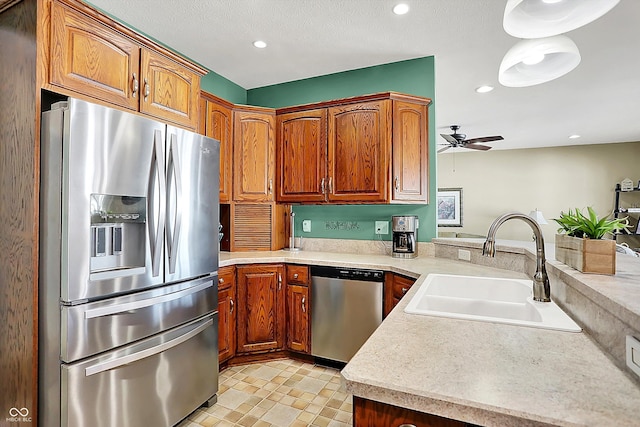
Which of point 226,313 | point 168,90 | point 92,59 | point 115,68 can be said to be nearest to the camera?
point 92,59

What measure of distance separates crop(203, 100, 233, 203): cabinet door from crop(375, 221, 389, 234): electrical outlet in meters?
1.39

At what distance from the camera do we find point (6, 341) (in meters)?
1.60

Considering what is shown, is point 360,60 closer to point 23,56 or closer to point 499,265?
point 499,265

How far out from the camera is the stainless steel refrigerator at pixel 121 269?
1475 millimetres

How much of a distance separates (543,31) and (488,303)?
1.17m

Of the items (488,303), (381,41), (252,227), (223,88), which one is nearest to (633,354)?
(488,303)

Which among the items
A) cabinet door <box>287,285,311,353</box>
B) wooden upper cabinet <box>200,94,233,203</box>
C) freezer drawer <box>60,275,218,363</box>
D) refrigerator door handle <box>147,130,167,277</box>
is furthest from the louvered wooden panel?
refrigerator door handle <box>147,130,167,277</box>

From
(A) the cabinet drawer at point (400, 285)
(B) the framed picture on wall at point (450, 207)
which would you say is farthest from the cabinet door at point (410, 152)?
(B) the framed picture on wall at point (450, 207)

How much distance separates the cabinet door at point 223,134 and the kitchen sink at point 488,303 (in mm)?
1934

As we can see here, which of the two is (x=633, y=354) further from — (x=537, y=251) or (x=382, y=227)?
(x=382, y=227)

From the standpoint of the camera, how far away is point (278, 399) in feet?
7.58

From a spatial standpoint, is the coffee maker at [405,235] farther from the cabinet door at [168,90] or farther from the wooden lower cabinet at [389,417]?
the wooden lower cabinet at [389,417]

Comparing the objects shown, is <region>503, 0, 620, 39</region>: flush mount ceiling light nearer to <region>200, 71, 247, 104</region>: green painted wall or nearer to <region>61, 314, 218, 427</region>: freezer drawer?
<region>61, 314, 218, 427</region>: freezer drawer

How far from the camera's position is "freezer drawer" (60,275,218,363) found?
1473 millimetres
